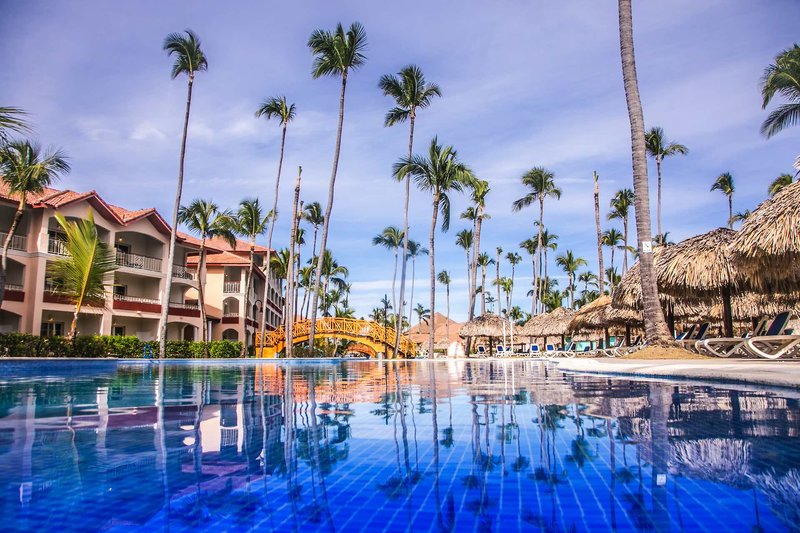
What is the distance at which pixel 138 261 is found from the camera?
31.8 m

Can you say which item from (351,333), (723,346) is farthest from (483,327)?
(723,346)

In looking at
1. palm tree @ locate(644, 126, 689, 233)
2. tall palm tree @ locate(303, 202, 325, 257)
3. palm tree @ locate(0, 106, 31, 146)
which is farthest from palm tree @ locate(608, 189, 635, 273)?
palm tree @ locate(0, 106, 31, 146)

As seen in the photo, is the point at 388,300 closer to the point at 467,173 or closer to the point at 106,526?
the point at 467,173

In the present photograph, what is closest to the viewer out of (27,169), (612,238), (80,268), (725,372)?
(725,372)

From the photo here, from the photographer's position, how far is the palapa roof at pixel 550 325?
121 feet

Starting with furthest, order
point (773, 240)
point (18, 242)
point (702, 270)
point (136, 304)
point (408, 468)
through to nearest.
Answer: point (136, 304) < point (18, 242) < point (702, 270) < point (773, 240) < point (408, 468)

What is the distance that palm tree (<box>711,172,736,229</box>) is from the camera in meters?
42.8

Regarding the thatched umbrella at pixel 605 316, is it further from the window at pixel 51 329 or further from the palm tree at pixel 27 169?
the window at pixel 51 329

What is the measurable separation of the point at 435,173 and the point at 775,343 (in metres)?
19.6

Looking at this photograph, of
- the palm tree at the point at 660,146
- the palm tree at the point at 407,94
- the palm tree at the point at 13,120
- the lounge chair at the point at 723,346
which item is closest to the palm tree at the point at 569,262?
the palm tree at the point at 660,146

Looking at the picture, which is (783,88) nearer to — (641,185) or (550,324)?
(641,185)

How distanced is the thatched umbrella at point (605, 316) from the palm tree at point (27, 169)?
23643 millimetres

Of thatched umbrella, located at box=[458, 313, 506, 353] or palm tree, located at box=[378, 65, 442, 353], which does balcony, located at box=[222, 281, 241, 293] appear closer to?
palm tree, located at box=[378, 65, 442, 353]

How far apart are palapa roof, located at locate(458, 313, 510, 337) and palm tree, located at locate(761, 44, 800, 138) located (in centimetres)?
2036
